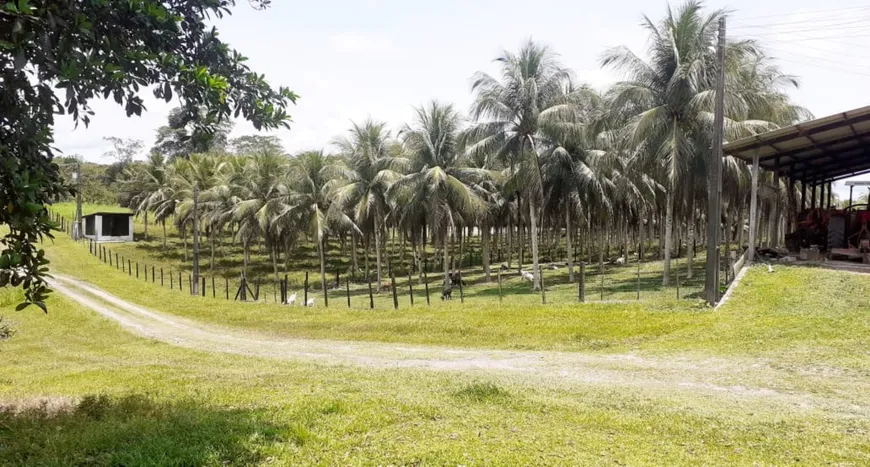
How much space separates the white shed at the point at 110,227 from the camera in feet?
179

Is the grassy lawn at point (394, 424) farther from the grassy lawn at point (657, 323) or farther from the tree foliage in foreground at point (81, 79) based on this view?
the grassy lawn at point (657, 323)

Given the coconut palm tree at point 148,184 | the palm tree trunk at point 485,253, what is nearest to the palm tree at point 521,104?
the palm tree trunk at point 485,253

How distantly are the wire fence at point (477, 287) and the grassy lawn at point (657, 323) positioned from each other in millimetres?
2658

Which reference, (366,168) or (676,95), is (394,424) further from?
(366,168)

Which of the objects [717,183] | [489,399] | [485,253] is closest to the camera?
[489,399]

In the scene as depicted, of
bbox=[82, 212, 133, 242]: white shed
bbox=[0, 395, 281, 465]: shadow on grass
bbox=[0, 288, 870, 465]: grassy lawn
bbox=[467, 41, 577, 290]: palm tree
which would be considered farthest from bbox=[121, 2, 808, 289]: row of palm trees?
bbox=[82, 212, 133, 242]: white shed

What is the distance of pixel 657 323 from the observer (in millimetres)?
15523

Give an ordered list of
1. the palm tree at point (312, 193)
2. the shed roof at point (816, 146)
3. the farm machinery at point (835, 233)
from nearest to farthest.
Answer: the shed roof at point (816, 146), the farm machinery at point (835, 233), the palm tree at point (312, 193)

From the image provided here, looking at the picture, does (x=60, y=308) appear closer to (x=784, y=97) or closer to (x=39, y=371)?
(x=39, y=371)

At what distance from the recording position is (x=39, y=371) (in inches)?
513

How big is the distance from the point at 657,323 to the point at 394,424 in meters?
10.7

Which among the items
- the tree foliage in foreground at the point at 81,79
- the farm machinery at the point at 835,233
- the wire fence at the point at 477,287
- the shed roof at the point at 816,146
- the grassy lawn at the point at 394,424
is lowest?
the wire fence at the point at 477,287

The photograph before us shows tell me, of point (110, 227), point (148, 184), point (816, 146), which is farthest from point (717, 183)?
point (148, 184)

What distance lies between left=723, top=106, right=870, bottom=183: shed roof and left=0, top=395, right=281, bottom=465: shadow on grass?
18.4 meters
